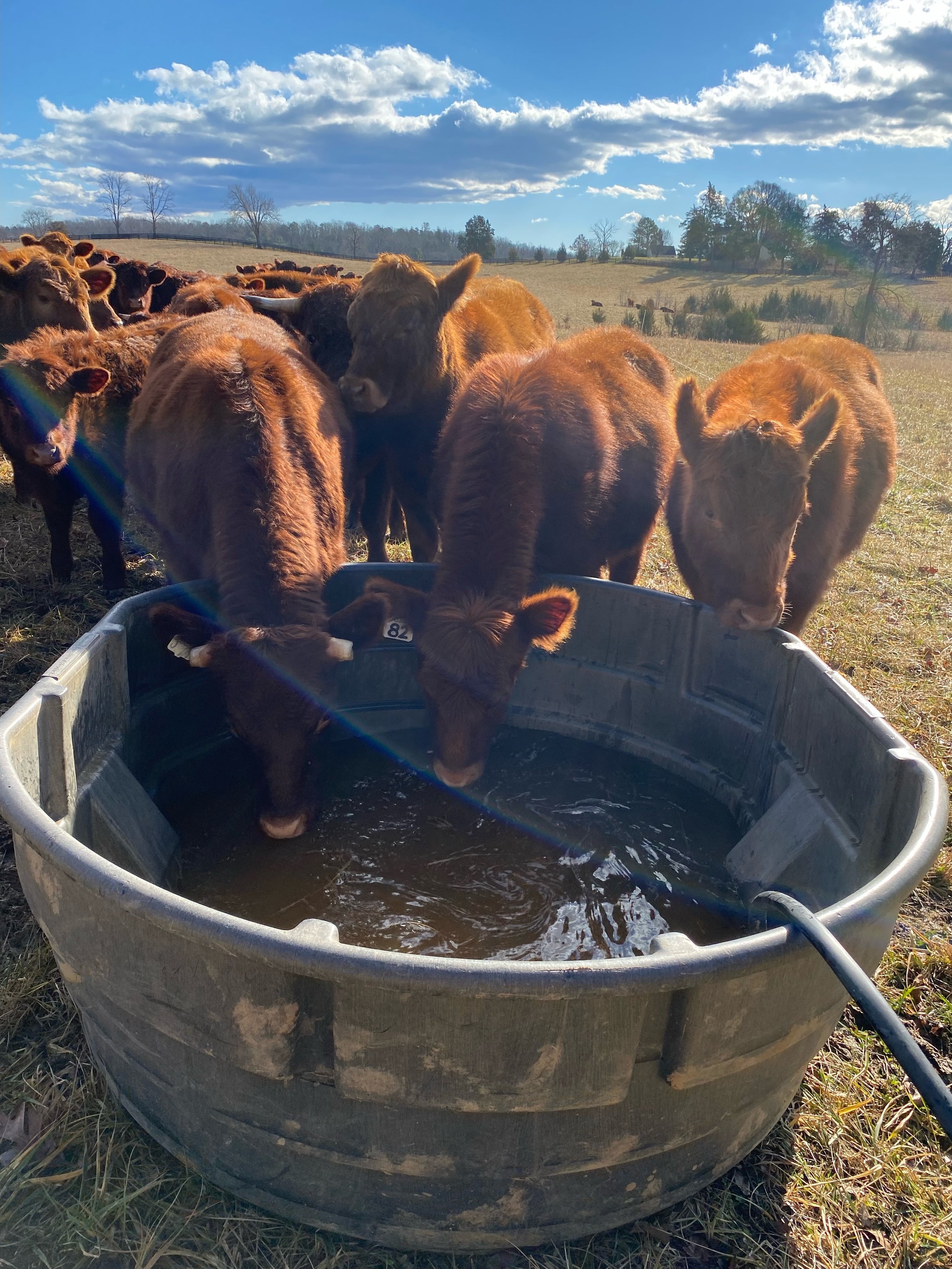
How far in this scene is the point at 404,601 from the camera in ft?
12.1

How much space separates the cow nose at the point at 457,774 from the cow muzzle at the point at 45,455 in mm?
3480

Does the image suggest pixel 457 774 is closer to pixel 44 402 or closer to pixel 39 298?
pixel 44 402

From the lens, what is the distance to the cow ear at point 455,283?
574cm

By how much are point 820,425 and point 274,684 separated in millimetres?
2776

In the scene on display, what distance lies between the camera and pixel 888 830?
8.51ft

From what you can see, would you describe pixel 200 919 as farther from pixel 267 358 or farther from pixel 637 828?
pixel 267 358

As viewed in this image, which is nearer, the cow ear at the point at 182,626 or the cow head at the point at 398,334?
the cow ear at the point at 182,626

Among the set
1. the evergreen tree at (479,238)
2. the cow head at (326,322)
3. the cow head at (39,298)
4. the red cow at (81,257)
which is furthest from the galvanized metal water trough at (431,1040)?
the evergreen tree at (479,238)

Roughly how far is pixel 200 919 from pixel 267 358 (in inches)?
130

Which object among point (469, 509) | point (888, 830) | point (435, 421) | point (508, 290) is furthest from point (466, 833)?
point (508, 290)

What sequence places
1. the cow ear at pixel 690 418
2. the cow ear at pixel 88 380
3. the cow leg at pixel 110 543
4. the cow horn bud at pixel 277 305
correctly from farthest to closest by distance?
the cow horn bud at pixel 277 305, the cow leg at pixel 110 543, the cow ear at pixel 88 380, the cow ear at pixel 690 418

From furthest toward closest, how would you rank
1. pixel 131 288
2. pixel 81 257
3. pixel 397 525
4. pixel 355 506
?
pixel 131 288, pixel 81 257, pixel 397 525, pixel 355 506

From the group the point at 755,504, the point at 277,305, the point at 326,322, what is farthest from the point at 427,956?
the point at 277,305

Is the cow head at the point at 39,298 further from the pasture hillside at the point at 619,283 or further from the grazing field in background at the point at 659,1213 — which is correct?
the pasture hillside at the point at 619,283
